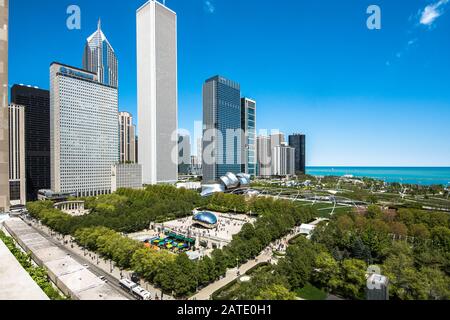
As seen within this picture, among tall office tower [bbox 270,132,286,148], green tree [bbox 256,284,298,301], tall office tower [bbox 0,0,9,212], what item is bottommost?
green tree [bbox 256,284,298,301]

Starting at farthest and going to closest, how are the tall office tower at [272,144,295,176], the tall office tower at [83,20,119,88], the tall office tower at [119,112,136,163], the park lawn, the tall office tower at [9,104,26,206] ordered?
the tall office tower at [272,144,295,176] < the tall office tower at [83,20,119,88] < the tall office tower at [119,112,136,163] < the tall office tower at [9,104,26,206] < the park lawn

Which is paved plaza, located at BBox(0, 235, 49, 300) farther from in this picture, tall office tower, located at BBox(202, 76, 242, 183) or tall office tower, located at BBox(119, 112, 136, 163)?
tall office tower, located at BBox(119, 112, 136, 163)

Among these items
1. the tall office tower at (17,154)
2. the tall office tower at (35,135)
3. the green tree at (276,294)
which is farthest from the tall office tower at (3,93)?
the tall office tower at (35,135)

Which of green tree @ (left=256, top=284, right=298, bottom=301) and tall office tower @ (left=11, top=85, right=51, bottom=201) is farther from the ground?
tall office tower @ (left=11, top=85, right=51, bottom=201)

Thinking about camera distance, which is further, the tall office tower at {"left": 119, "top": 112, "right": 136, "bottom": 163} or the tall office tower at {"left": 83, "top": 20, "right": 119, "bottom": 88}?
the tall office tower at {"left": 83, "top": 20, "right": 119, "bottom": 88}

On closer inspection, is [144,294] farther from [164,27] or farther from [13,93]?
[164,27]

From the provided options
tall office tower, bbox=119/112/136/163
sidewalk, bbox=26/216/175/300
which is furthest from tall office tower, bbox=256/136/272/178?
sidewalk, bbox=26/216/175/300

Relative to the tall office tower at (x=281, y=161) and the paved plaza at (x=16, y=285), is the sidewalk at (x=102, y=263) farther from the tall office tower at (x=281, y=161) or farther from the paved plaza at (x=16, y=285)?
the tall office tower at (x=281, y=161)

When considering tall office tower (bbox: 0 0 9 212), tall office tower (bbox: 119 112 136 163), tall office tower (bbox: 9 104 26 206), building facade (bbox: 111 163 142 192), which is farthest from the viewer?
tall office tower (bbox: 119 112 136 163)
